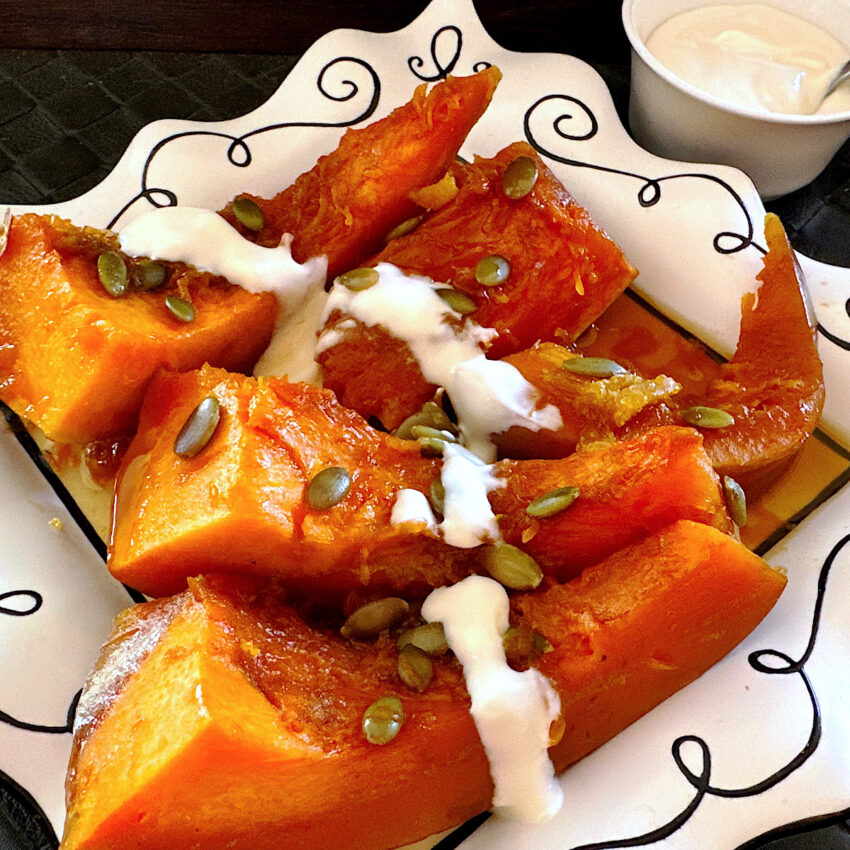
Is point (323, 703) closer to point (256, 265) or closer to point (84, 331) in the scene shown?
point (84, 331)

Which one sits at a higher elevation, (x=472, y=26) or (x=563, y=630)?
(x=472, y=26)

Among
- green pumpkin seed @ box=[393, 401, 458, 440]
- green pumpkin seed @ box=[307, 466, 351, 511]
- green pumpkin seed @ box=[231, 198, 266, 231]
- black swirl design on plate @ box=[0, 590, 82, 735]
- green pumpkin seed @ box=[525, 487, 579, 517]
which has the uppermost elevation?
green pumpkin seed @ box=[231, 198, 266, 231]

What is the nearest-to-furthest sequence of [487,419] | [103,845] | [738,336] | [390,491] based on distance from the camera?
[103,845] < [390,491] < [487,419] < [738,336]

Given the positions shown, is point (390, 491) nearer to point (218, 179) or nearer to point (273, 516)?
point (273, 516)

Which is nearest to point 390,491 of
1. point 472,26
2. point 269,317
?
point 269,317

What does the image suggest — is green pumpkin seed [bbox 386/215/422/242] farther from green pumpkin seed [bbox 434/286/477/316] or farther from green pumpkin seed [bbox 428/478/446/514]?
green pumpkin seed [bbox 428/478/446/514]

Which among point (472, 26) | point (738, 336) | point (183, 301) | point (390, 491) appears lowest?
point (738, 336)

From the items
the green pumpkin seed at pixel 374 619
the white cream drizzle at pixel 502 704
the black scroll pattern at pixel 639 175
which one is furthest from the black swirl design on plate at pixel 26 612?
the black scroll pattern at pixel 639 175

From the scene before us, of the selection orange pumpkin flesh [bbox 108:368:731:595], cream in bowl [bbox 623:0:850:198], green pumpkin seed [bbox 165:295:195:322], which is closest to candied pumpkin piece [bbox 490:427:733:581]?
orange pumpkin flesh [bbox 108:368:731:595]

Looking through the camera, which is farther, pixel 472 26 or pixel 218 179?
pixel 472 26
